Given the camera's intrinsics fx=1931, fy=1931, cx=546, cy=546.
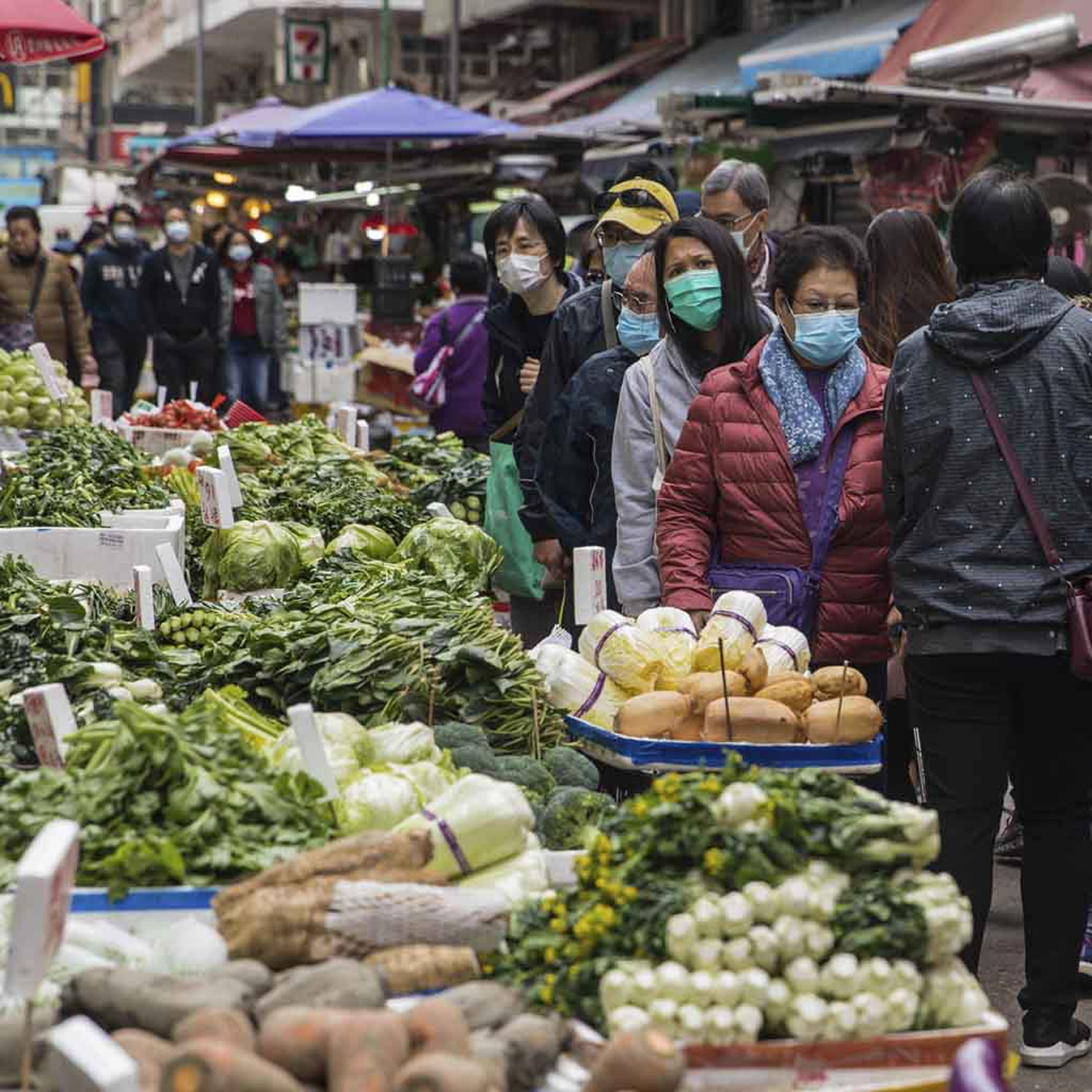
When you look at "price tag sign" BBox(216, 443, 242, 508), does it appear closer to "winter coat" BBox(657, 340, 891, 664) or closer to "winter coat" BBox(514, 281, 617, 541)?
"winter coat" BBox(514, 281, 617, 541)

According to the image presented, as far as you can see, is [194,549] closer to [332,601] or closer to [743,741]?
[332,601]

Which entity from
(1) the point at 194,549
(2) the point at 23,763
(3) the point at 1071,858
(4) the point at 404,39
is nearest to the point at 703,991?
(2) the point at 23,763

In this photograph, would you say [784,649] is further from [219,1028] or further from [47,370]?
[47,370]

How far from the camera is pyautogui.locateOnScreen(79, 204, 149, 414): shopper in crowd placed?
1770 centimetres

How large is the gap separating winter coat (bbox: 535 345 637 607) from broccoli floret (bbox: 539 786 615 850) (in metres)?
1.98

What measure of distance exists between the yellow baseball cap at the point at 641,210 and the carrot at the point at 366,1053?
4.38 metres

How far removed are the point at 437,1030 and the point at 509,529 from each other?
17.1 feet

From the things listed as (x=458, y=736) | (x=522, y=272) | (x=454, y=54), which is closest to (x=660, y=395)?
(x=458, y=736)

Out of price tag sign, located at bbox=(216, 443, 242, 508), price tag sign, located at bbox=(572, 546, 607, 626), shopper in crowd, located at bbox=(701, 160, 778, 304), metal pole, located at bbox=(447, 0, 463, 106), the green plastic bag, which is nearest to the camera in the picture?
price tag sign, located at bbox=(572, 546, 607, 626)

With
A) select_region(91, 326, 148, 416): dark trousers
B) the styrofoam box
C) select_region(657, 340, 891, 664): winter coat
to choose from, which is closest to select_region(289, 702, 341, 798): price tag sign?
select_region(657, 340, 891, 664): winter coat

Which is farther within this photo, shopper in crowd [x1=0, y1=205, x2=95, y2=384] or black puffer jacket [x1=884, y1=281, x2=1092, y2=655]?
shopper in crowd [x1=0, y1=205, x2=95, y2=384]

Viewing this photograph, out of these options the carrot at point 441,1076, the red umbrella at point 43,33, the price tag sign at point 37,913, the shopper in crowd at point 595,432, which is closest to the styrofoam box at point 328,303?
the red umbrella at point 43,33

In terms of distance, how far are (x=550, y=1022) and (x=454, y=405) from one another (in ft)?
30.4

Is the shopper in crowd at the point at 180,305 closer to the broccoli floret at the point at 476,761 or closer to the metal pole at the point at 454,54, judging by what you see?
the metal pole at the point at 454,54
